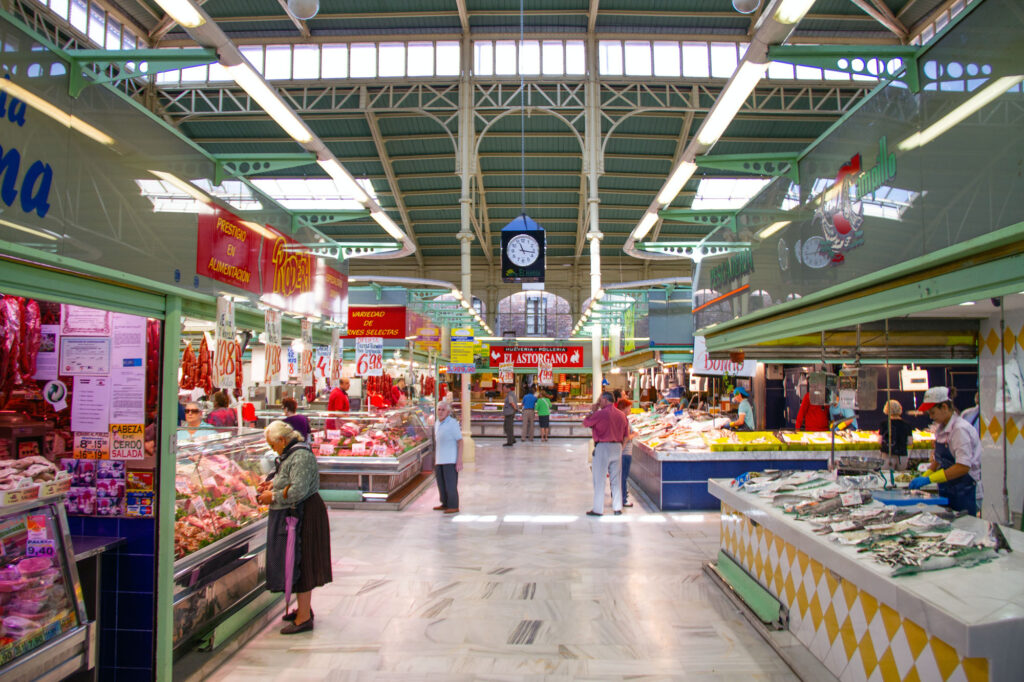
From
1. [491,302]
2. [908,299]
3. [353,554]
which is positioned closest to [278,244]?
[353,554]

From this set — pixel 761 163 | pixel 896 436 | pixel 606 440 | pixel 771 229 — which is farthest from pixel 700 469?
pixel 761 163

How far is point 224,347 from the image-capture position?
15.0 ft

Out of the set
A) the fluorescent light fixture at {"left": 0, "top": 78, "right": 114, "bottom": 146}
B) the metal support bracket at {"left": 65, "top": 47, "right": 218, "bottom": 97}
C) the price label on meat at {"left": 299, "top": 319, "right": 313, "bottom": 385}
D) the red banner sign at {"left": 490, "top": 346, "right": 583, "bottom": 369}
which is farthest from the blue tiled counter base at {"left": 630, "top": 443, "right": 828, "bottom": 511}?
the red banner sign at {"left": 490, "top": 346, "right": 583, "bottom": 369}

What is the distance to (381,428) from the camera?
9.28 meters

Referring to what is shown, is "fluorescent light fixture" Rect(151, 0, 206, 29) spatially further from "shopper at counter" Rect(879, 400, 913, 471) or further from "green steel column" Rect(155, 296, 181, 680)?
"shopper at counter" Rect(879, 400, 913, 471)

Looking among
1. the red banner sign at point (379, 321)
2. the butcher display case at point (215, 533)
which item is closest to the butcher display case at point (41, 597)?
the butcher display case at point (215, 533)

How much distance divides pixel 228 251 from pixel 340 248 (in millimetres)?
2666

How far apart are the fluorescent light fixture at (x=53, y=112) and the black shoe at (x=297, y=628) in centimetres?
340

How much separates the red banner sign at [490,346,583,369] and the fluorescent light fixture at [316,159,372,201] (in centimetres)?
1825

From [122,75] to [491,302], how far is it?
2637cm

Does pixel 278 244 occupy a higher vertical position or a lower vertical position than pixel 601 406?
higher

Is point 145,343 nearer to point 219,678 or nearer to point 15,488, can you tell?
point 15,488

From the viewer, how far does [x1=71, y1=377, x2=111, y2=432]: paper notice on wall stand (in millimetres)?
3490

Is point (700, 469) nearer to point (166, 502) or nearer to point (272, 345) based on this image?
point (272, 345)
